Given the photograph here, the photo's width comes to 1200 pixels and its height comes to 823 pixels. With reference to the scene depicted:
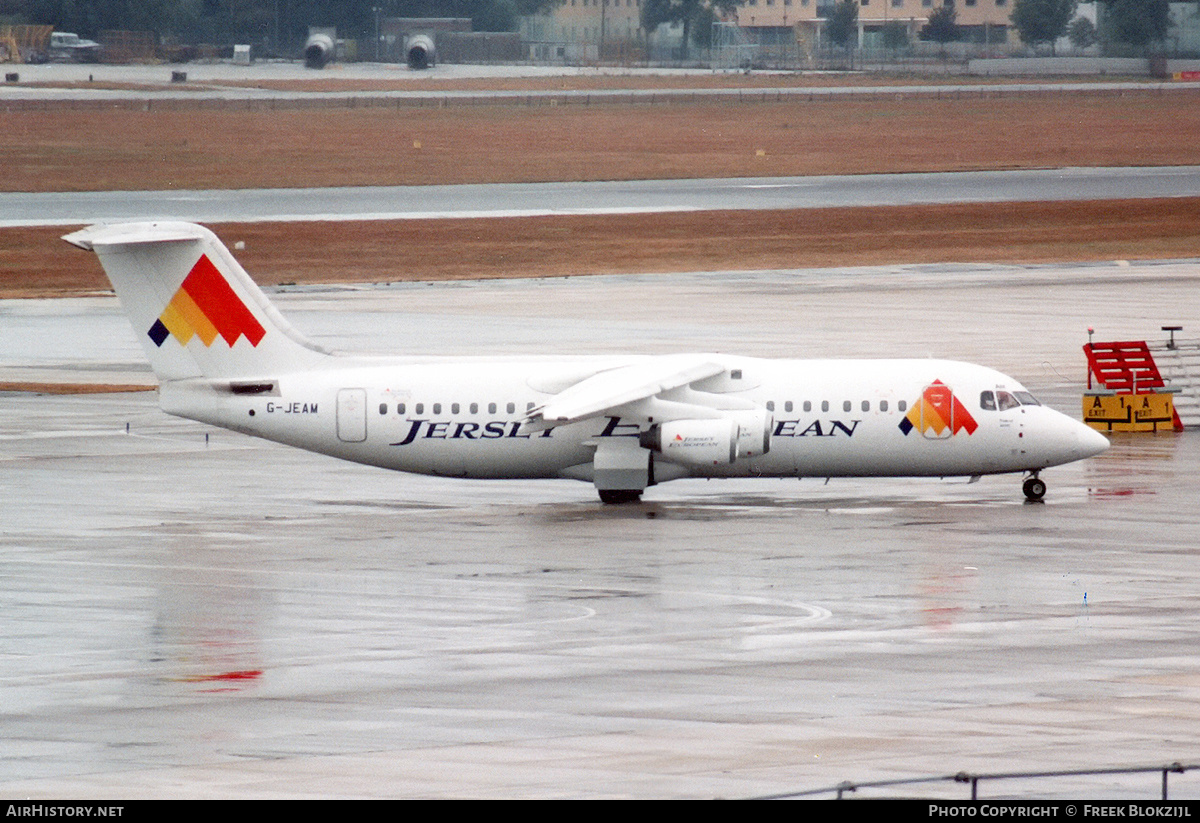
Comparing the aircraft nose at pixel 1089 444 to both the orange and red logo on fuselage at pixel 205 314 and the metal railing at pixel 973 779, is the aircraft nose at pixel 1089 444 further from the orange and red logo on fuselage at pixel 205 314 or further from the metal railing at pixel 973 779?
the metal railing at pixel 973 779

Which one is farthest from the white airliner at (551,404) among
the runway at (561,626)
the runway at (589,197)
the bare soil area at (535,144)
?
the bare soil area at (535,144)

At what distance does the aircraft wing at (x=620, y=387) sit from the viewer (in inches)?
1681

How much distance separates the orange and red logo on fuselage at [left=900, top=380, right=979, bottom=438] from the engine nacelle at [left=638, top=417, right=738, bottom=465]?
3.69m

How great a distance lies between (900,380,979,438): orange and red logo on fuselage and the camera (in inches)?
1757

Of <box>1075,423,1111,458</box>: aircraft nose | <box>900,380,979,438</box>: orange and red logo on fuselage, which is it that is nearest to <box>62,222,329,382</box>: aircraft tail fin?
<box>900,380,979,438</box>: orange and red logo on fuselage

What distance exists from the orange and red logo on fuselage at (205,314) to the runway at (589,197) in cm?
6511

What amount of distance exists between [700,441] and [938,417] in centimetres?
507

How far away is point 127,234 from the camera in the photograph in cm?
4562

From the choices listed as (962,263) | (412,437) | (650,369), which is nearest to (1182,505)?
(650,369)

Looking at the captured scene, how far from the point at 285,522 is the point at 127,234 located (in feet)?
23.3

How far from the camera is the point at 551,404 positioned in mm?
44031

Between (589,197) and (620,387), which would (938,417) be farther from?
(589,197)

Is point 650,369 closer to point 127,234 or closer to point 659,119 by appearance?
point 127,234

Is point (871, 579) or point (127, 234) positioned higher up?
point (127, 234)
